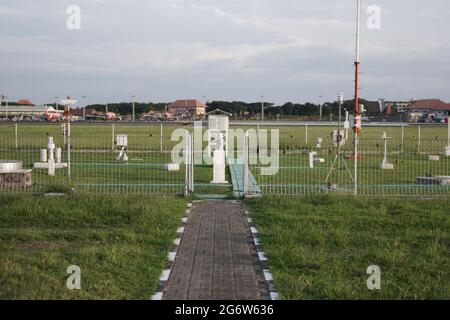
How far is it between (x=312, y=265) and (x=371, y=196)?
6.74m

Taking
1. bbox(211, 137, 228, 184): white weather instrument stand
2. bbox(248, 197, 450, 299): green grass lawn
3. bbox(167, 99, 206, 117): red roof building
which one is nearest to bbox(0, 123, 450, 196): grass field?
bbox(211, 137, 228, 184): white weather instrument stand

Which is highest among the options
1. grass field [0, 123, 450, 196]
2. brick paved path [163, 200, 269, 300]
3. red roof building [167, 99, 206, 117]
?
red roof building [167, 99, 206, 117]

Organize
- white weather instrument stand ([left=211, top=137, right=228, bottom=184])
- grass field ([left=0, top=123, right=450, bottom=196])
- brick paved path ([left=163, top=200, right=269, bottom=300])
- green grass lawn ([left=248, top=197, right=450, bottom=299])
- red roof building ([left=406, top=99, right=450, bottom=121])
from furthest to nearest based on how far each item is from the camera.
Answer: red roof building ([left=406, top=99, right=450, bottom=121]), white weather instrument stand ([left=211, top=137, right=228, bottom=184]), grass field ([left=0, top=123, right=450, bottom=196]), green grass lawn ([left=248, top=197, right=450, bottom=299]), brick paved path ([left=163, top=200, right=269, bottom=300])

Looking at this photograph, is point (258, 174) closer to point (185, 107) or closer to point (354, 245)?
point (354, 245)

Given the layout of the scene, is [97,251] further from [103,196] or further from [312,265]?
[103,196]

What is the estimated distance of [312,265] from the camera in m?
8.14

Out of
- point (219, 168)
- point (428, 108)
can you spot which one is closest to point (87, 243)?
point (219, 168)

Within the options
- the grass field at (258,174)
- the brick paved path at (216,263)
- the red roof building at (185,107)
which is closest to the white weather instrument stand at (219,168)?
the grass field at (258,174)

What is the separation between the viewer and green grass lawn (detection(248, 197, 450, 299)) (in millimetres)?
7133

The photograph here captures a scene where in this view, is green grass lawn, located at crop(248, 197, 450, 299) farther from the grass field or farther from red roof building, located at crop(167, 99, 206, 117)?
red roof building, located at crop(167, 99, 206, 117)

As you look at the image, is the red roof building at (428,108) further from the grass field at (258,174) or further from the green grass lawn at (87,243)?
the green grass lawn at (87,243)

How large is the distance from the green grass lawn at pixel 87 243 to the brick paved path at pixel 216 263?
0.30 metres

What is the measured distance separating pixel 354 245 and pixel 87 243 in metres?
4.28

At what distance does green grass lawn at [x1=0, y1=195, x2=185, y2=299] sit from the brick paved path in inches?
11.8
